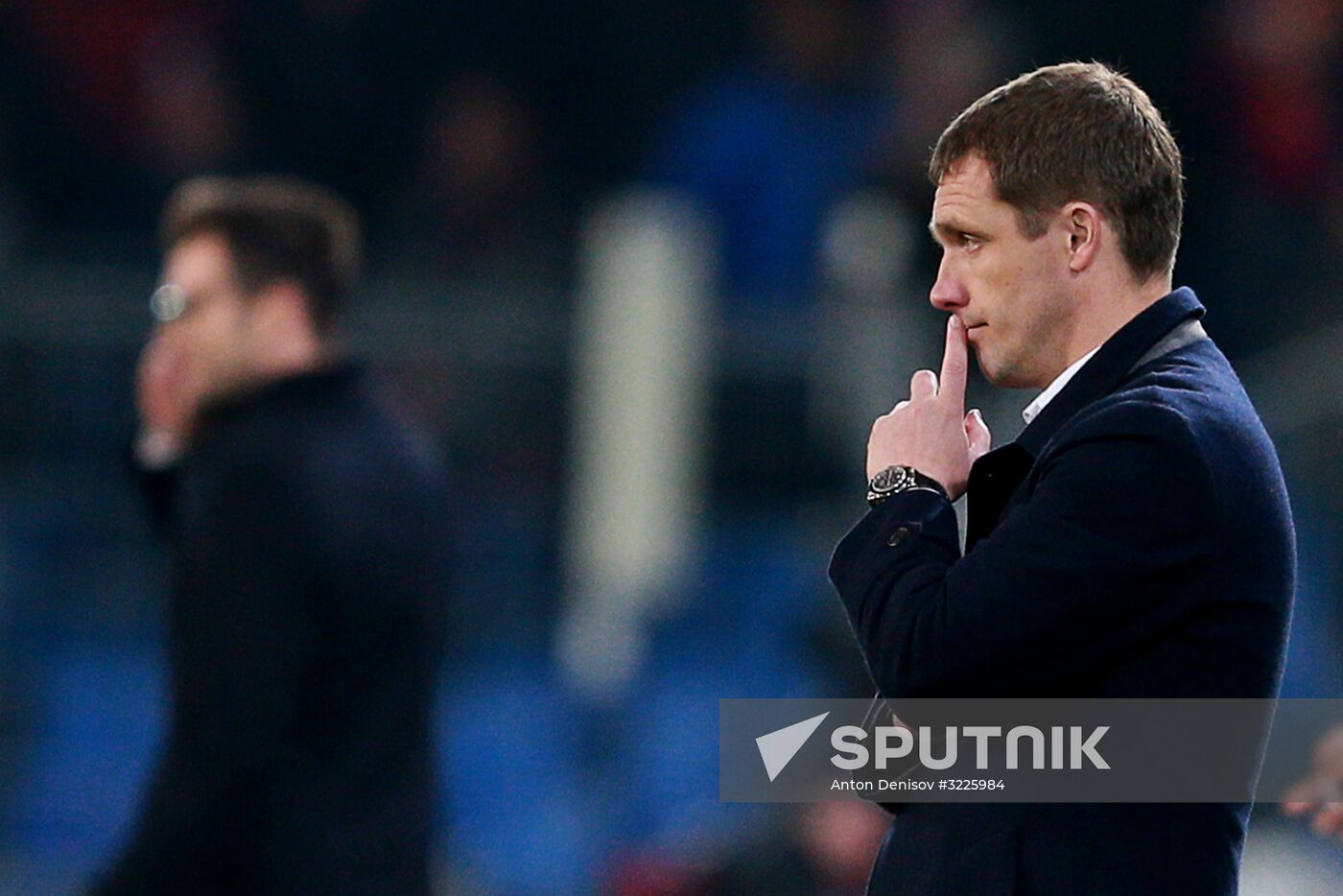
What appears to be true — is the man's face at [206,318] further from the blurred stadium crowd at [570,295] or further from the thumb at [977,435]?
the blurred stadium crowd at [570,295]

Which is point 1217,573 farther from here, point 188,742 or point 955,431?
point 188,742

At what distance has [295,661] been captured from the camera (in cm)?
345

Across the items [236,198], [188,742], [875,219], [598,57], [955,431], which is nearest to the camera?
[955,431]

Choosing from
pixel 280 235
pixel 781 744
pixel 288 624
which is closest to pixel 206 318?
pixel 280 235

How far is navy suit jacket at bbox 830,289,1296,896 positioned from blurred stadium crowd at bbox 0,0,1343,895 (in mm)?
3540

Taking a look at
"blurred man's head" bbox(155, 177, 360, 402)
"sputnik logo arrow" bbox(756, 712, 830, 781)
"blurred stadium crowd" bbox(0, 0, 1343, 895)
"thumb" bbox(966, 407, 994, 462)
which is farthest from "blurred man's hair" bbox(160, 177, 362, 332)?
"blurred stadium crowd" bbox(0, 0, 1343, 895)

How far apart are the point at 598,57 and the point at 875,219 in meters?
1.68

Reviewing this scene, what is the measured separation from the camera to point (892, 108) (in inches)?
294

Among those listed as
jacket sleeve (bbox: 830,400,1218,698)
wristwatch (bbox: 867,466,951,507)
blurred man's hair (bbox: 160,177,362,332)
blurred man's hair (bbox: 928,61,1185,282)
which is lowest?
jacket sleeve (bbox: 830,400,1218,698)

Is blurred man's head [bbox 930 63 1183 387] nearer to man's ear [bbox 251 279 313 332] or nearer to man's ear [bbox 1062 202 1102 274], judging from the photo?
man's ear [bbox 1062 202 1102 274]

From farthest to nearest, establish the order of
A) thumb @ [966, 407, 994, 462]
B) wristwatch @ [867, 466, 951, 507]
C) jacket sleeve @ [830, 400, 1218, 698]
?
thumb @ [966, 407, 994, 462] → wristwatch @ [867, 466, 951, 507] → jacket sleeve @ [830, 400, 1218, 698]

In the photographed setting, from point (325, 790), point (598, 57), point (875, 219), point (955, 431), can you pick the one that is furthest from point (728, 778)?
point (598, 57)

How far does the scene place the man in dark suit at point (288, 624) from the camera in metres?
3.37

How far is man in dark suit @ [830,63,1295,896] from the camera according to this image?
7.04 ft
